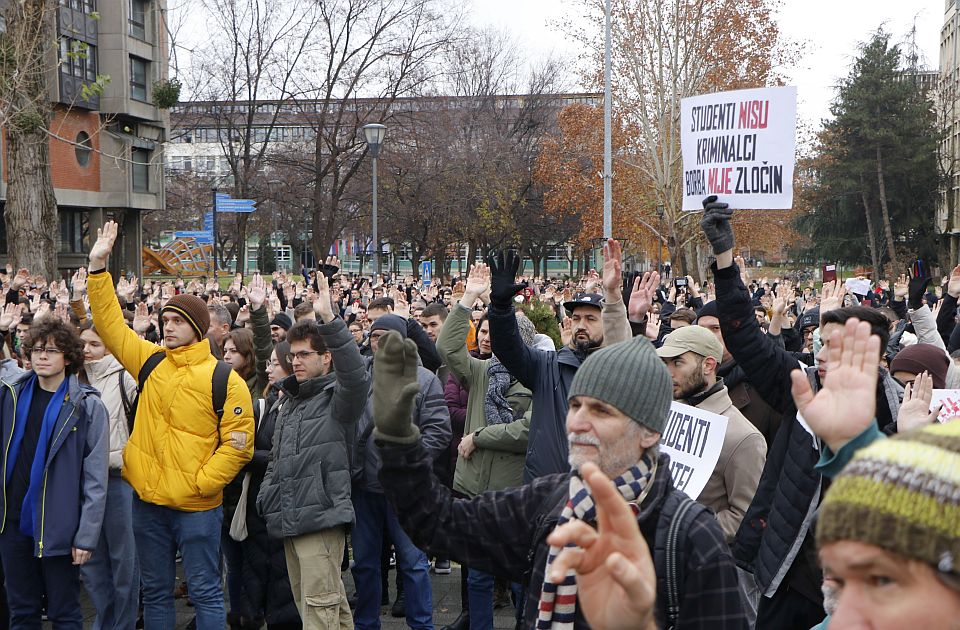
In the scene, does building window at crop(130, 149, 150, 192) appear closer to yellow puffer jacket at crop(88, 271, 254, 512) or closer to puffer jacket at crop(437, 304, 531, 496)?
yellow puffer jacket at crop(88, 271, 254, 512)

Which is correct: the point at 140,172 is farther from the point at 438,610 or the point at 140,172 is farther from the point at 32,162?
the point at 438,610

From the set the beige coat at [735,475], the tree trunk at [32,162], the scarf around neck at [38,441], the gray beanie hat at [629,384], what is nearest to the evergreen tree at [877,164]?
the tree trunk at [32,162]

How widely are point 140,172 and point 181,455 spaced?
41.4 meters

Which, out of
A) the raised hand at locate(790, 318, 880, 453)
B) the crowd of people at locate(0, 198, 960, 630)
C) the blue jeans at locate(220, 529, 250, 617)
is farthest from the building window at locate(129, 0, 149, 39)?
the raised hand at locate(790, 318, 880, 453)

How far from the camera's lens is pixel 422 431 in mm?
6188

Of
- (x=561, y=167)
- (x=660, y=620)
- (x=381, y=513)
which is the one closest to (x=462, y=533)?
(x=660, y=620)

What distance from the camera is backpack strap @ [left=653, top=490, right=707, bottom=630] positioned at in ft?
8.08

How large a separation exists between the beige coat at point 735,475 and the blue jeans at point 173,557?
279 centimetres

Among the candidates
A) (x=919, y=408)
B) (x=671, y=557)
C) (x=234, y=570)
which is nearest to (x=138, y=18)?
(x=234, y=570)

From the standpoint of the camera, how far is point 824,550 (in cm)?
154

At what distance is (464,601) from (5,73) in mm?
15359

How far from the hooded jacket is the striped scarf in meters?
3.75

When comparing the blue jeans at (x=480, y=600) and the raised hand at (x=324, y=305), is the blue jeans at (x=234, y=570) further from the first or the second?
the raised hand at (x=324, y=305)

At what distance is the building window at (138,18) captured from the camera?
137ft
